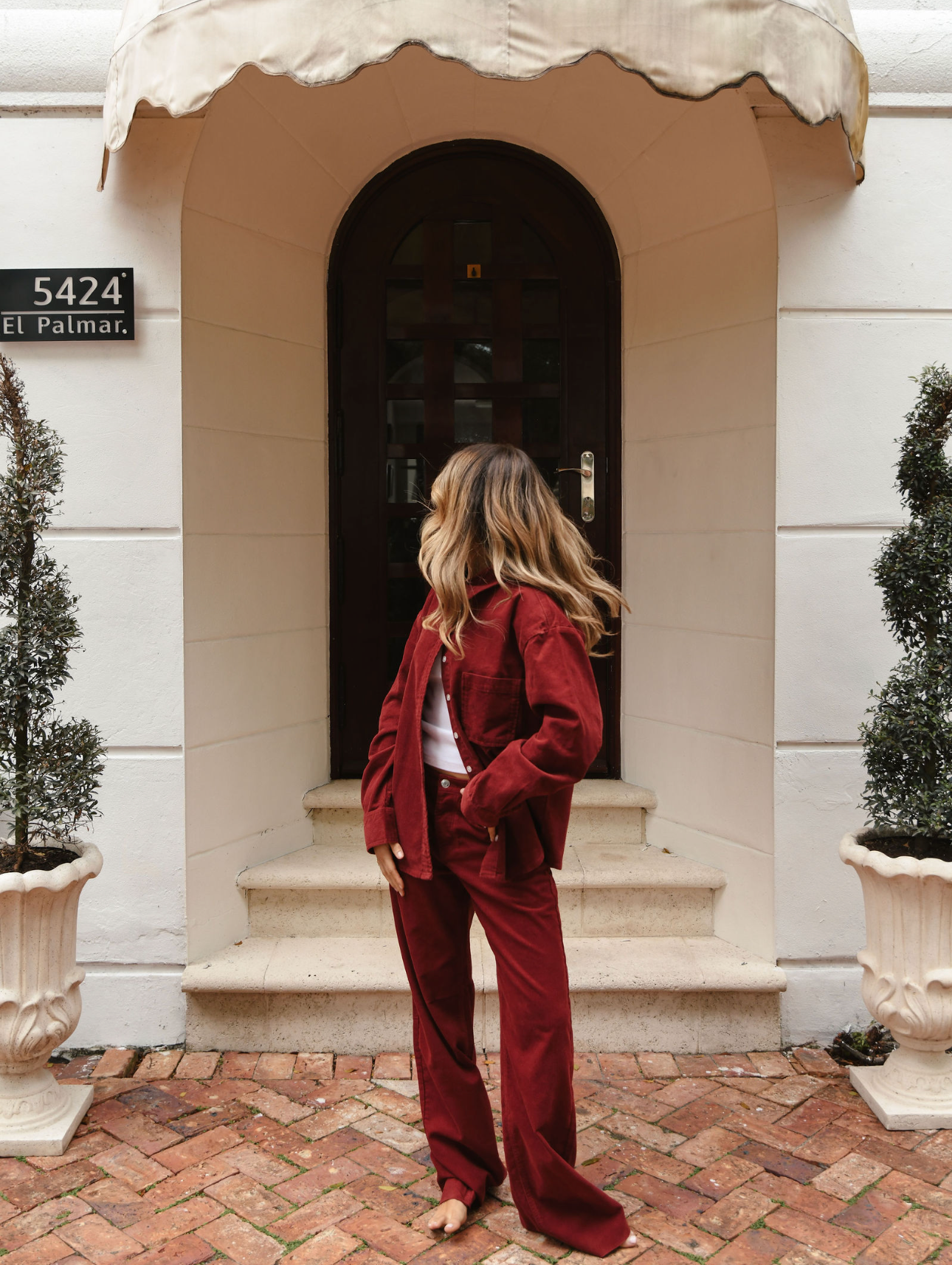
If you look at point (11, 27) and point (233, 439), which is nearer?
point (11, 27)

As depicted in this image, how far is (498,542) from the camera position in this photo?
2.49 meters

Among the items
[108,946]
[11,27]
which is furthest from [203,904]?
[11,27]

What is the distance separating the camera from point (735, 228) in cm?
392

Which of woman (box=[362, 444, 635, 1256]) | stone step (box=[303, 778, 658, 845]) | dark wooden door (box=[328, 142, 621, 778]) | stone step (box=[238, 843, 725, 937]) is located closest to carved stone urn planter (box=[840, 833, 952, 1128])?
stone step (box=[238, 843, 725, 937])

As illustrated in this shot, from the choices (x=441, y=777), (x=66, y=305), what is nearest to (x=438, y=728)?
(x=441, y=777)

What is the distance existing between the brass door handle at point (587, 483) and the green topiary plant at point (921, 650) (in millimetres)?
1510

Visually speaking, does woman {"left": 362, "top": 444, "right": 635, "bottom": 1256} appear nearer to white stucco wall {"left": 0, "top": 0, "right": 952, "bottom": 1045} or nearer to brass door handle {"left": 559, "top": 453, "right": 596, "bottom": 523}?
white stucco wall {"left": 0, "top": 0, "right": 952, "bottom": 1045}

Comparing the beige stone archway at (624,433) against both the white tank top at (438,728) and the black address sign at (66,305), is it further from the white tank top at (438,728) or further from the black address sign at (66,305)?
the white tank top at (438,728)

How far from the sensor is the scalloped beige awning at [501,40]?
278 centimetres

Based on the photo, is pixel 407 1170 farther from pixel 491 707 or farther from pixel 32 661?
pixel 32 661

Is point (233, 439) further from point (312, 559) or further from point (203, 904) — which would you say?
point (203, 904)

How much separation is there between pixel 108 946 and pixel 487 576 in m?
2.17

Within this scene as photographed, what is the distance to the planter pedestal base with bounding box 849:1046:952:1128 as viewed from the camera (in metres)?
3.16

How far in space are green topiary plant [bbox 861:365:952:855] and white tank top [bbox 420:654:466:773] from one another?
1435mm
